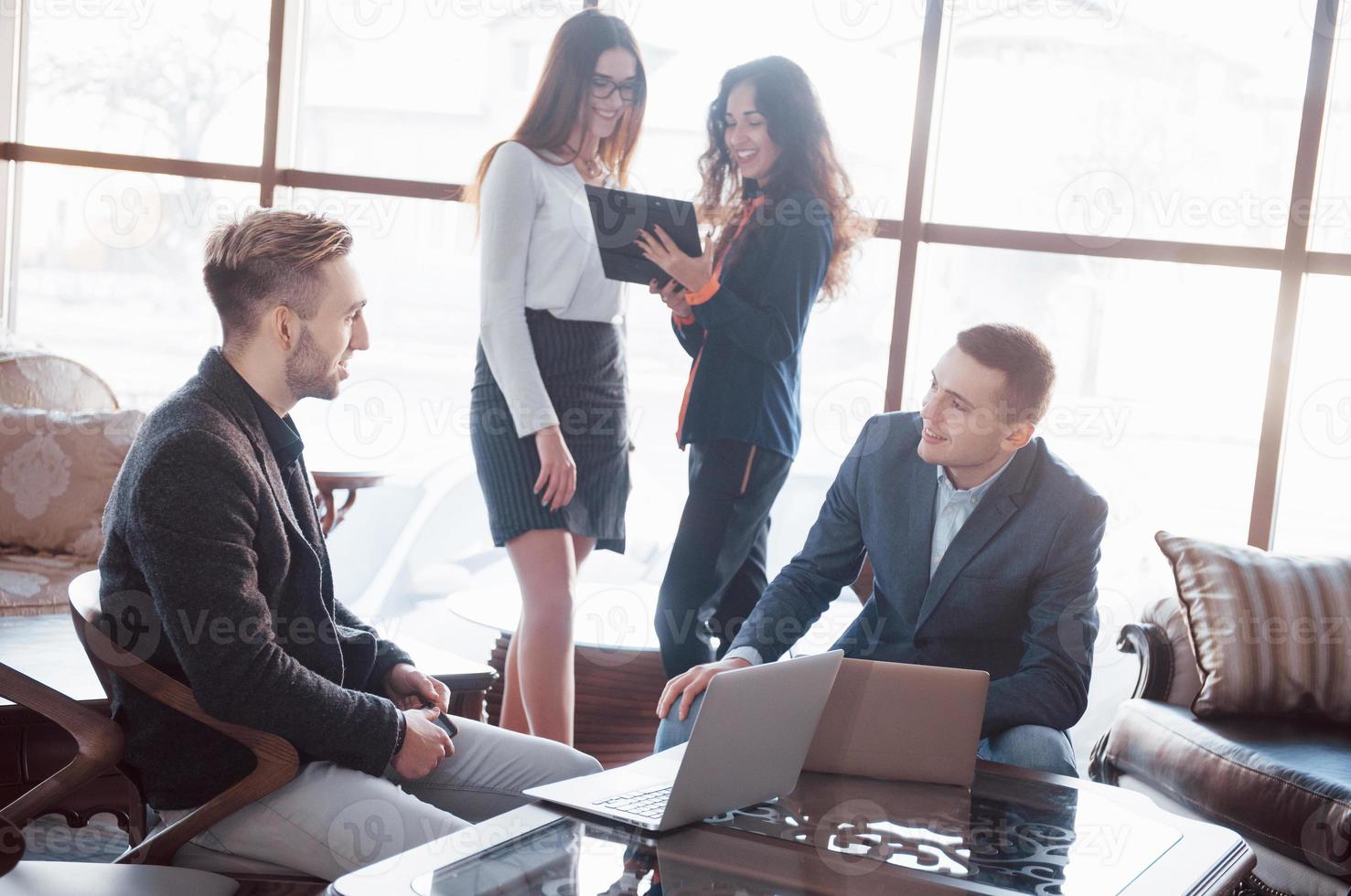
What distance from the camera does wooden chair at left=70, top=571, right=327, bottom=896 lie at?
1.37 meters

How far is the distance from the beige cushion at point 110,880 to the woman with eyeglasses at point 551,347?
1086 millimetres

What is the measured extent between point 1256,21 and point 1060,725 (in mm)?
2303

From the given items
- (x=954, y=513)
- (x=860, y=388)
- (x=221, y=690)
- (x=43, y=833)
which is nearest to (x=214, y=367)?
(x=221, y=690)

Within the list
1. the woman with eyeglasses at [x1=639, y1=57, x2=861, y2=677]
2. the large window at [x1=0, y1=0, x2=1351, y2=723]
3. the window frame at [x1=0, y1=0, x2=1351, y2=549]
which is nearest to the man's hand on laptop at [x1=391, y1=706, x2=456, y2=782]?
the woman with eyeglasses at [x1=639, y1=57, x2=861, y2=677]

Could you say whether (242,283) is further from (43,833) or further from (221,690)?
(43,833)

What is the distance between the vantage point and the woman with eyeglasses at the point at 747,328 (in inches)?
96.0

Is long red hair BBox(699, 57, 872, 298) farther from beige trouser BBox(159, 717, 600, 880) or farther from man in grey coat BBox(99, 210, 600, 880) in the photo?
beige trouser BBox(159, 717, 600, 880)

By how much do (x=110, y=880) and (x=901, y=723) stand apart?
3.04ft

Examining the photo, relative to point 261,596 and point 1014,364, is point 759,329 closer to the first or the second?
point 1014,364

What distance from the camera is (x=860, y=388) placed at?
11.5 ft

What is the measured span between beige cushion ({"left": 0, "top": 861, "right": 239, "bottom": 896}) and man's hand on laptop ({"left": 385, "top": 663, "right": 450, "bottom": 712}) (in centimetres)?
45

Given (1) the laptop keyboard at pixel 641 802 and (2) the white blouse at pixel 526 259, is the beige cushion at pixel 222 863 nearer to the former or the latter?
(1) the laptop keyboard at pixel 641 802

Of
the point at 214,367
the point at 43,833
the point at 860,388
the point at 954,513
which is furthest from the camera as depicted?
the point at 860,388

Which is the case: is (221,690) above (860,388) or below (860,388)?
below
